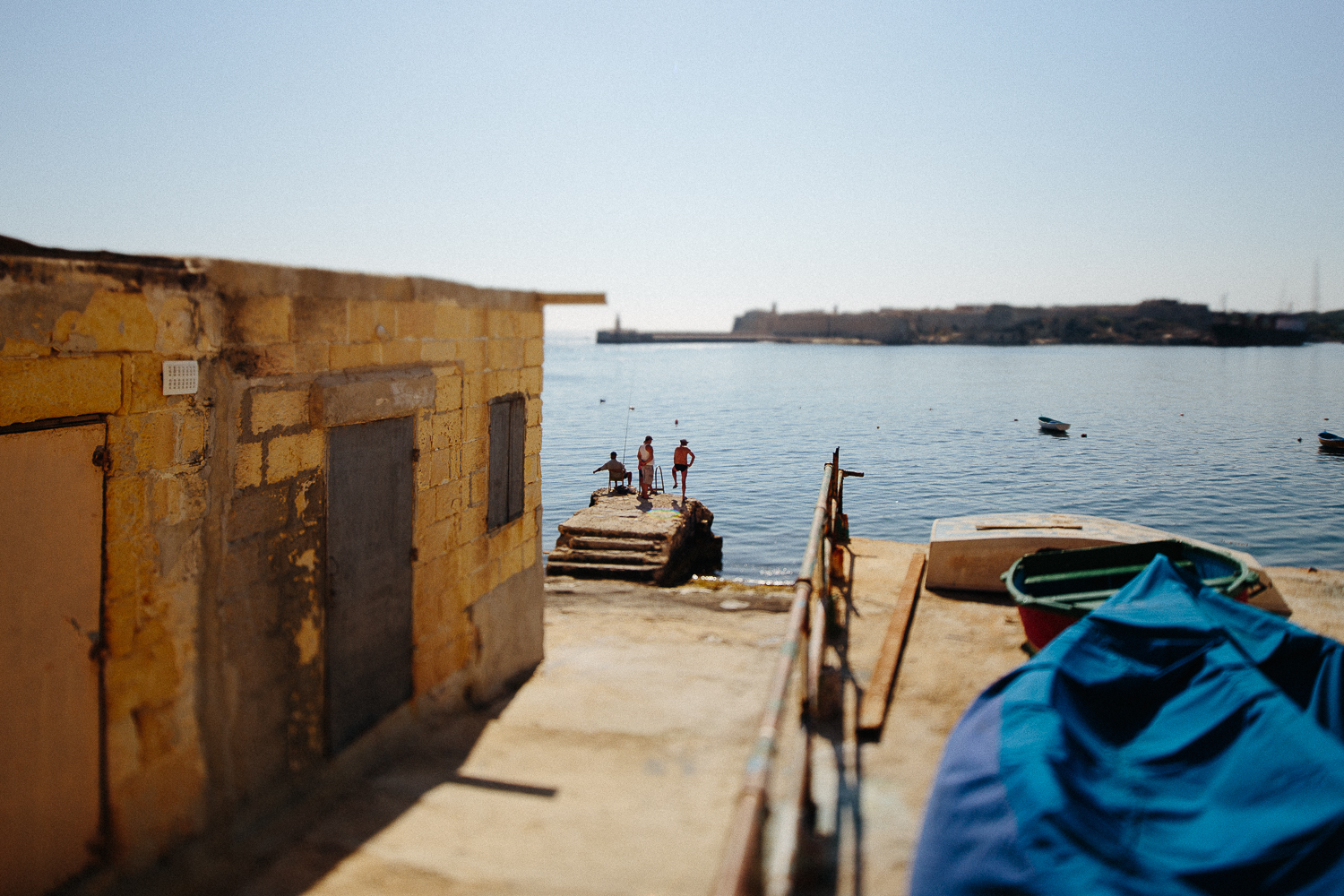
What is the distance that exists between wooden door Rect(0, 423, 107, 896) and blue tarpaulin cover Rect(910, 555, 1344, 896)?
4.29 m

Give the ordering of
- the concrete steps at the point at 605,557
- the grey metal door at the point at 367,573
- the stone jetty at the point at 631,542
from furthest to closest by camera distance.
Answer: the concrete steps at the point at 605,557 → the stone jetty at the point at 631,542 → the grey metal door at the point at 367,573

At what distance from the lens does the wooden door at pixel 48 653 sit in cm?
388

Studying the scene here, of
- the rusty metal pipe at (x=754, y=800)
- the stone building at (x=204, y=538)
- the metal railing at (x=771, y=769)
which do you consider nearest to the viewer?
the rusty metal pipe at (x=754, y=800)

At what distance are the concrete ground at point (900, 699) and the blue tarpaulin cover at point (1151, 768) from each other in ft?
2.01

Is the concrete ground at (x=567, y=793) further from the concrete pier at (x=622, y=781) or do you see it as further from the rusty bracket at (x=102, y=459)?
the rusty bracket at (x=102, y=459)

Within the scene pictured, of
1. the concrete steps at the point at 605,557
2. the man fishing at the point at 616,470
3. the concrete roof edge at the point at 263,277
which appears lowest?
the concrete steps at the point at 605,557

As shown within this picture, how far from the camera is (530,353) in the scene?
9.02m

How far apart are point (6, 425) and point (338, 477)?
2.28 metres

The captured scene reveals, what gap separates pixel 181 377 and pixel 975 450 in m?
46.1

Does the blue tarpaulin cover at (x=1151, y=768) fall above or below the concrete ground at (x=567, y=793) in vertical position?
above

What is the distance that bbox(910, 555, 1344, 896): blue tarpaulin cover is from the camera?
4.29 m

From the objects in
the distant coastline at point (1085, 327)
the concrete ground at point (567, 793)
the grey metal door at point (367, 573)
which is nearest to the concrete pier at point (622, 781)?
the concrete ground at point (567, 793)

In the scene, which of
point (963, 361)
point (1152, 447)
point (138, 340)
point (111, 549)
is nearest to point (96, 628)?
point (111, 549)

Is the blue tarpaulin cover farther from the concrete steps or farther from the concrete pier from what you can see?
the concrete steps
